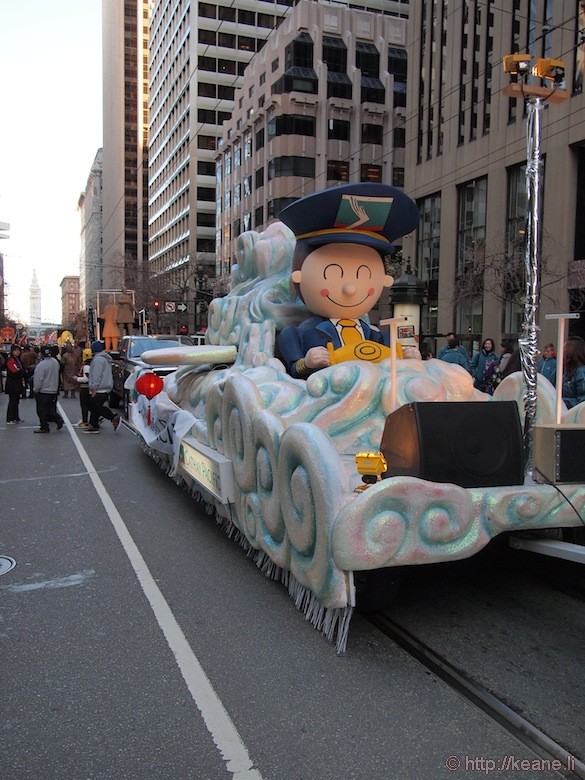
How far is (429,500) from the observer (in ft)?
9.68

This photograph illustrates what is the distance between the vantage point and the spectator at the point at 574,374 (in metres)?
6.84

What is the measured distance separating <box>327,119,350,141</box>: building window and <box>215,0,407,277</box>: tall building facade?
7 centimetres

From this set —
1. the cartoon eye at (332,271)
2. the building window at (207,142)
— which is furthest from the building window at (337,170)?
the cartoon eye at (332,271)

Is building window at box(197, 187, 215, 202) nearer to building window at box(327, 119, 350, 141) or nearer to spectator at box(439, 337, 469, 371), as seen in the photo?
building window at box(327, 119, 350, 141)

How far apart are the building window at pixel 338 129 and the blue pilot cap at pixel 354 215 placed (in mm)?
43389

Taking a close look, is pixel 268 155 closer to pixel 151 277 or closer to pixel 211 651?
pixel 151 277

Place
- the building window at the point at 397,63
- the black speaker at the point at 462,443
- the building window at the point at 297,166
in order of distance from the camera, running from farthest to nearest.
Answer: the building window at the point at 397,63, the building window at the point at 297,166, the black speaker at the point at 462,443

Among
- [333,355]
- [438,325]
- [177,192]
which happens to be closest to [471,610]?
[333,355]

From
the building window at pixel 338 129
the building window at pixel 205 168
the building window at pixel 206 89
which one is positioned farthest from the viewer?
the building window at pixel 205 168

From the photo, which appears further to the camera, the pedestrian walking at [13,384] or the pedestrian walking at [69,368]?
the pedestrian walking at [69,368]

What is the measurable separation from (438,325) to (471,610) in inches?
961

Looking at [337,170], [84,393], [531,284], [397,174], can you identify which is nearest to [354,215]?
[531,284]

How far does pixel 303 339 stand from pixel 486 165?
70.8ft

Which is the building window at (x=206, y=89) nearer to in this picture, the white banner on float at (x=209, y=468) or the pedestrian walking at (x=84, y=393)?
the pedestrian walking at (x=84, y=393)
